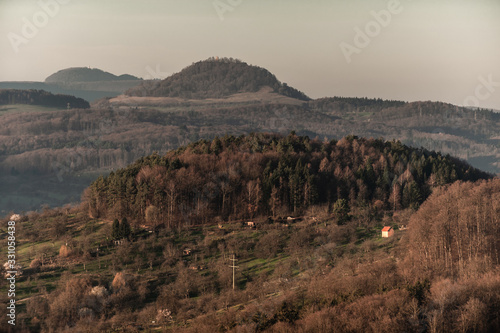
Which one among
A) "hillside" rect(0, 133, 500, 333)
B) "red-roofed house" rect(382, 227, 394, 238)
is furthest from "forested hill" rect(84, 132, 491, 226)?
"red-roofed house" rect(382, 227, 394, 238)

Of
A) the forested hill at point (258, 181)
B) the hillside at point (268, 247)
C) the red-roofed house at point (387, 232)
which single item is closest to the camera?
the hillside at point (268, 247)

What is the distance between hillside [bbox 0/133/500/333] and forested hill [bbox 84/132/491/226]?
0.18m

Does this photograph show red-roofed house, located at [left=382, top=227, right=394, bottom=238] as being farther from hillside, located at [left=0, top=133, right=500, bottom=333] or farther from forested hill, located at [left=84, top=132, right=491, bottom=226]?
forested hill, located at [left=84, top=132, right=491, bottom=226]

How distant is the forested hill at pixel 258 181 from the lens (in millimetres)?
68938

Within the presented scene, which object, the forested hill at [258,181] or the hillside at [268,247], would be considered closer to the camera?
the hillside at [268,247]

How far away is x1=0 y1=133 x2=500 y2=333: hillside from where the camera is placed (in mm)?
40750

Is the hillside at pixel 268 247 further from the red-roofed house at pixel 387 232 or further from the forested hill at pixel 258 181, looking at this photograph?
the red-roofed house at pixel 387 232

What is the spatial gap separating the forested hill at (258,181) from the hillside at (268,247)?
0.59 feet

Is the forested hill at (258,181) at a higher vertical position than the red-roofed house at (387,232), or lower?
higher

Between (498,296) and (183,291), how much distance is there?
81.4ft

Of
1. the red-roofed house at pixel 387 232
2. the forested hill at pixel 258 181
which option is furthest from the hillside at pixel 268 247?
the red-roofed house at pixel 387 232

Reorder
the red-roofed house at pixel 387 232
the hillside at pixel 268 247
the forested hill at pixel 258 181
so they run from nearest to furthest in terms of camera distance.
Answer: the hillside at pixel 268 247 → the red-roofed house at pixel 387 232 → the forested hill at pixel 258 181

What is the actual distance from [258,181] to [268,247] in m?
12.8

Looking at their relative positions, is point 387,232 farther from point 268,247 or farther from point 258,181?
point 258,181
